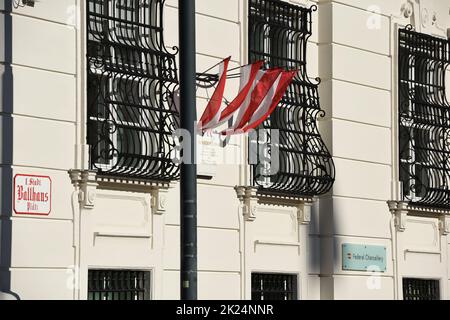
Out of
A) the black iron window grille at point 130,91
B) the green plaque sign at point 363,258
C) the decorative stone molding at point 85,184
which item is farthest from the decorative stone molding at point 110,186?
the green plaque sign at point 363,258

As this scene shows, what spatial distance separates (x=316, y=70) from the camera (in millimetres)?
21953

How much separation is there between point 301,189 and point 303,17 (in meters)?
2.80

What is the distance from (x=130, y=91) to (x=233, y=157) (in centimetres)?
216

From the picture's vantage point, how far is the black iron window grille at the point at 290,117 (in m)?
20.8

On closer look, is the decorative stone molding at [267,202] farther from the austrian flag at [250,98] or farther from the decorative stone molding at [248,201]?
the austrian flag at [250,98]

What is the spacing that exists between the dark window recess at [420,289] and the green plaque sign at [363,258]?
0.97m

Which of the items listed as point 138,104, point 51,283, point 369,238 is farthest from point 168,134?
point 369,238

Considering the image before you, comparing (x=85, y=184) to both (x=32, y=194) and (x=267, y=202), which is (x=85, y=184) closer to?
(x=32, y=194)

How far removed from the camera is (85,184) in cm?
1747

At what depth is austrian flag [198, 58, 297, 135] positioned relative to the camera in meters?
19.3

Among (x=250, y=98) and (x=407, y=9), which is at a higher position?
(x=407, y=9)

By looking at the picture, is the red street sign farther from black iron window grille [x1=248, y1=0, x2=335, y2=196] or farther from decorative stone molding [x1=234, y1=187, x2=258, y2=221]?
black iron window grille [x1=248, y1=0, x2=335, y2=196]

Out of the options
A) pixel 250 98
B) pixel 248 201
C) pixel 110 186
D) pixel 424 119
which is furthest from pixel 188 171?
pixel 424 119

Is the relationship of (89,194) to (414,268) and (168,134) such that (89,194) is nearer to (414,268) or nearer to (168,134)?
(168,134)
